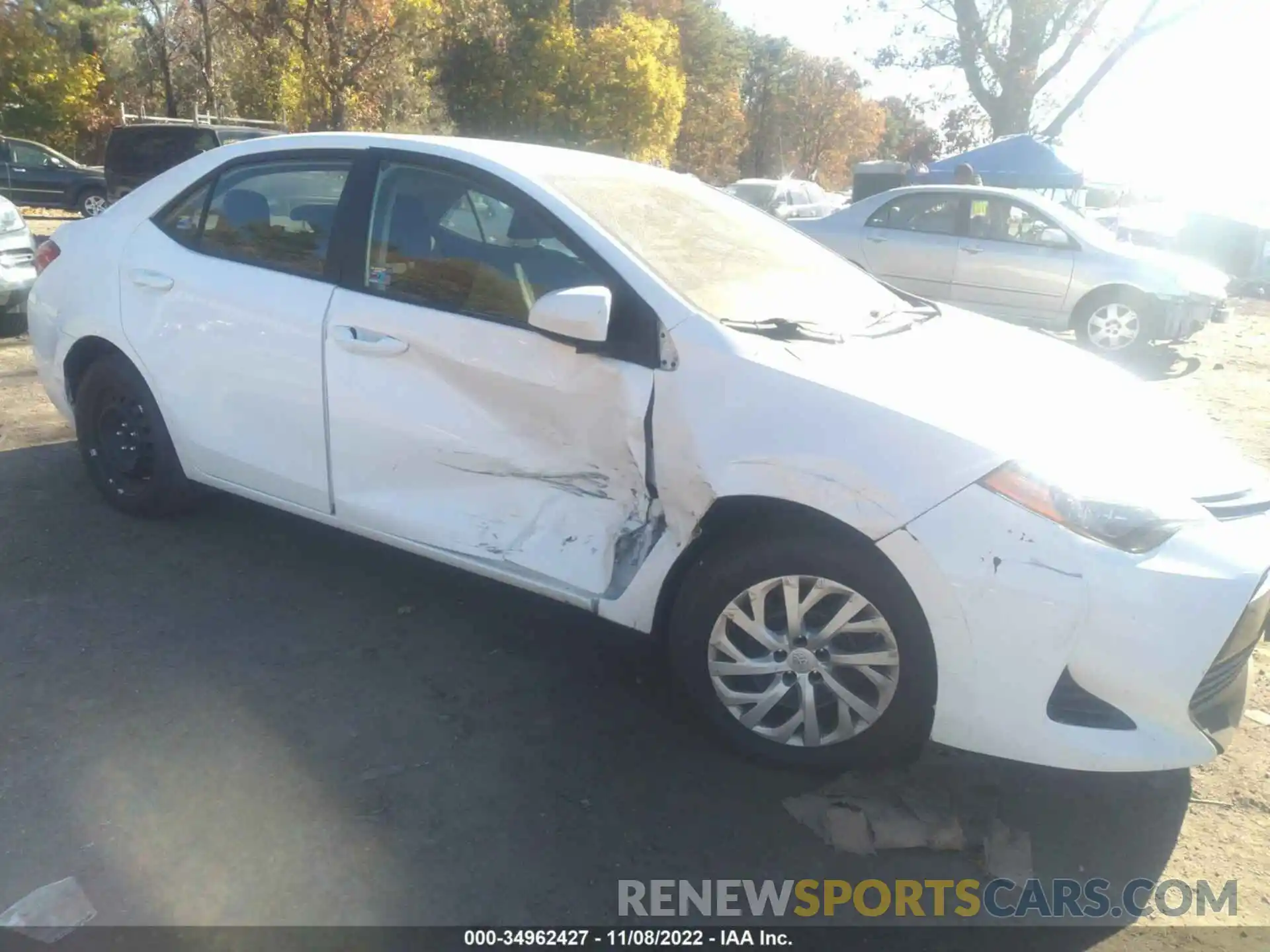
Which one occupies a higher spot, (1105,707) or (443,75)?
(443,75)

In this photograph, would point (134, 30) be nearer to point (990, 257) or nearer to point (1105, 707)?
point (990, 257)

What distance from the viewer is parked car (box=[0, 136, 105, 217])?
19250 mm

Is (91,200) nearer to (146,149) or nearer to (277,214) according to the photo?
(146,149)

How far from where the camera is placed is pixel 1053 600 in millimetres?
2555

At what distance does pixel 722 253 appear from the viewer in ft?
11.8

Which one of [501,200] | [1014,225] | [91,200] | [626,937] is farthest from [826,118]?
[626,937]

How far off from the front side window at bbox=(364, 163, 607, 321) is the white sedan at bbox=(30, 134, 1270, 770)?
11 mm

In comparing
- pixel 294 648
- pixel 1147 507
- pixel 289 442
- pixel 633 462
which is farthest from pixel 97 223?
pixel 1147 507

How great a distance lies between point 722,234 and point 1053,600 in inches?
72.0

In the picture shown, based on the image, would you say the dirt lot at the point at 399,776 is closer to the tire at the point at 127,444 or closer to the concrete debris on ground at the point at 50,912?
the concrete debris on ground at the point at 50,912

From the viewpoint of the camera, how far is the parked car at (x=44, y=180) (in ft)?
63.2

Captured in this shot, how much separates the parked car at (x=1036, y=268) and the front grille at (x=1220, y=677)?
8014 millimetres

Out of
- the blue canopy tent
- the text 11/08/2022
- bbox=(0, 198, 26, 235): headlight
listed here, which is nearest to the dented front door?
the text 11/08/2022

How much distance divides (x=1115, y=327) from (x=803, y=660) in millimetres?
8578
